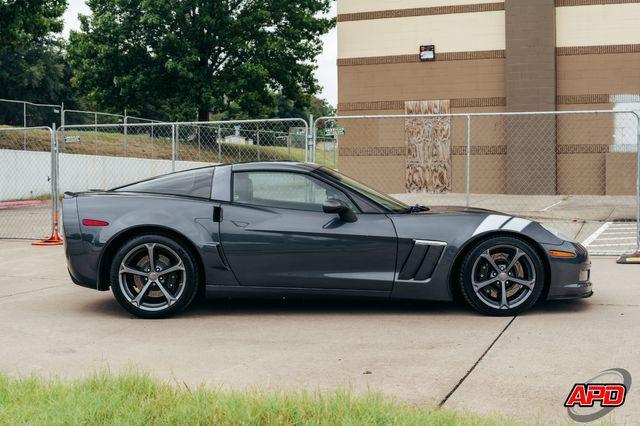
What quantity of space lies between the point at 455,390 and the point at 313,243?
2405 millimetres

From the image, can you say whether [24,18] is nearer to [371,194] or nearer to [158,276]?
[158,276]

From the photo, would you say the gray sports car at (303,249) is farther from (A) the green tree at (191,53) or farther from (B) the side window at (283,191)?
(A) the green tree at (191,53)

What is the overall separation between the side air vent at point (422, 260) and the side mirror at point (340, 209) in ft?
1.84

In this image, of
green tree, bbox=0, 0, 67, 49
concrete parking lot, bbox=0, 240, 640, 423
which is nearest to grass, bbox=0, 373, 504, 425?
concrete parking lot, bbox=0, 240, 640, 423

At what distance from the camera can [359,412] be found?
3.68 metres

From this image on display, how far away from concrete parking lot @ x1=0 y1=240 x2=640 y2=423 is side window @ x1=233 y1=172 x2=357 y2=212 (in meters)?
0.94

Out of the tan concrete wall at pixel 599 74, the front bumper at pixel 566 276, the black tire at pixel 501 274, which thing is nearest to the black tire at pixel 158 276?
the black tire at pixel 501 274

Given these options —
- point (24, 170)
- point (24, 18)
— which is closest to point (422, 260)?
point (24, 18)

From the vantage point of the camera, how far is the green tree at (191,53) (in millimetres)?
35344

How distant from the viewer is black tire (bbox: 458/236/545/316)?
636 centimetres

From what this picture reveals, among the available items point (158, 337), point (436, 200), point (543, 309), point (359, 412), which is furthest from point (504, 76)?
point (359, 412)

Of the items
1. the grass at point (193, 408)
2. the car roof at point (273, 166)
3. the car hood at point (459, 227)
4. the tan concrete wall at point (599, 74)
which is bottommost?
the grass at point (193, 408)

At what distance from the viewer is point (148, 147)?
28.9m

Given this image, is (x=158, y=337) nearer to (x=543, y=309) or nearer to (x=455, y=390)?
(x=455, y=390)
